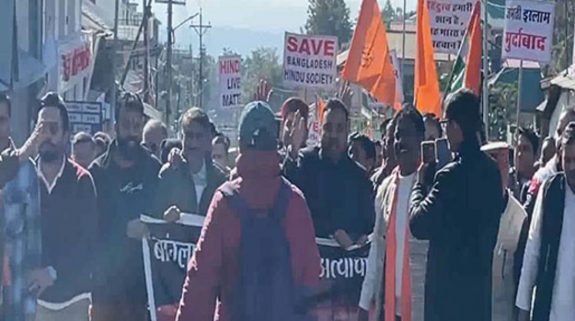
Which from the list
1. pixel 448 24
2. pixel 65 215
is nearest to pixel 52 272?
pixel 65 215

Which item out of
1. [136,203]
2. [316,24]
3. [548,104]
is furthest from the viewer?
[316,24]

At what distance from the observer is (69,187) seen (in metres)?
9.61

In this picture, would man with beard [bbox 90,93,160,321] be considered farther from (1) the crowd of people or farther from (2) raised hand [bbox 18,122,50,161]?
(2) raised hand [bbox 18,122,50,161]

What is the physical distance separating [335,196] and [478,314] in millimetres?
1550

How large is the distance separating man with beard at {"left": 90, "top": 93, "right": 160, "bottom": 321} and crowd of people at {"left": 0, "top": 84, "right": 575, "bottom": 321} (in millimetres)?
10

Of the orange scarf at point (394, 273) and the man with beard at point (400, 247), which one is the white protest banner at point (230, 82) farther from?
the orange scarf at point (394, 273)

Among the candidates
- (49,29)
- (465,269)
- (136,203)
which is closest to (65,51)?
(49,29)

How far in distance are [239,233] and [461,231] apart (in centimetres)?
202

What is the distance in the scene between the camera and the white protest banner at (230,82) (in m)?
33.6

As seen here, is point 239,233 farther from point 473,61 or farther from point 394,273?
point 473,61

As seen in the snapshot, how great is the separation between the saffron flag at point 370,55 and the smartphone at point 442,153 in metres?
8.20

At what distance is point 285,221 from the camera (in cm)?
685

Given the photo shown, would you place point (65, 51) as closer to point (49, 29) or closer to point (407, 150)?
point (49, 29)

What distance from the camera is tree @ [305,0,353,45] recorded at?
13988 centimetres
